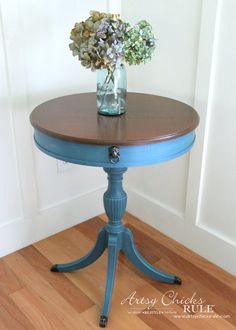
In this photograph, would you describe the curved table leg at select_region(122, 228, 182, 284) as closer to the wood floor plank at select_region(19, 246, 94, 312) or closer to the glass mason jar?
the wood floor plank at select_region(19, 246, 94, 312)

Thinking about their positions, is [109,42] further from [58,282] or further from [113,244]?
[58,282]

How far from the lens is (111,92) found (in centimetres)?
134

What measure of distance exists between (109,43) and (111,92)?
0.21 meters

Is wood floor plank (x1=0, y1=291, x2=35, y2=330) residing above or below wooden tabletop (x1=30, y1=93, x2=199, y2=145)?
below

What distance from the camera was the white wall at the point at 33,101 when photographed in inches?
62.2

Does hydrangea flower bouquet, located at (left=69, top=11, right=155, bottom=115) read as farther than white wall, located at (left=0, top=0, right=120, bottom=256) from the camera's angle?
No

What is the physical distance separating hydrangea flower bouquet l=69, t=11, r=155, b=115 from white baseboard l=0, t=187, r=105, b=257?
879mm

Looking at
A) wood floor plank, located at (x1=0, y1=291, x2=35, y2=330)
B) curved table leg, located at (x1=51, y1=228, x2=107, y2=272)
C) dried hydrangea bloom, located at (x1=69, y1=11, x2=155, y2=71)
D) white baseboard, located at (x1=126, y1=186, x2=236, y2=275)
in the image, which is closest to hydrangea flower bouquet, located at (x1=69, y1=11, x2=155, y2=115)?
dried hydrangea bloom, located at (x1=69, y1=11, x2=155, y2=71)

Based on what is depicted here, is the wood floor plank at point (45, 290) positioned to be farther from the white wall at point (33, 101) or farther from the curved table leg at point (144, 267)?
the curved table leg at point (144, 267)

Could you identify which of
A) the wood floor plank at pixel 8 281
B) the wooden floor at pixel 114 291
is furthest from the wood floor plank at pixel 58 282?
the wood floor plank at pixel 8 281

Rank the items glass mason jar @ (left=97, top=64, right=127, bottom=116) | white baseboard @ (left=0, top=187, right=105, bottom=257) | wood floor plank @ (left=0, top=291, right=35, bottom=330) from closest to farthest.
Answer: glass mason jar @ (left=97, top=64, right=127, bottom=116), wood floor plank @ (left=0, top=291, right=35, bottom=330), white baseboard @ (left=0, top=187, right=105, bottom=257)

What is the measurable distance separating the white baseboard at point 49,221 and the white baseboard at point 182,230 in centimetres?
22

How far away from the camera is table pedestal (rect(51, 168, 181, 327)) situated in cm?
147

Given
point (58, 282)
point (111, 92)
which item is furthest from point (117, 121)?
point (58, 282)
